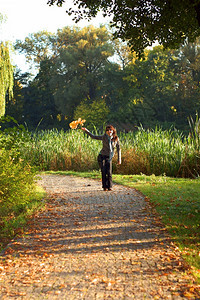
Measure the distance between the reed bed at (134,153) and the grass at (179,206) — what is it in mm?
1639

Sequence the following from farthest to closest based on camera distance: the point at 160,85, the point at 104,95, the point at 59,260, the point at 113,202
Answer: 1. the point at 104,95
2. the point at 160,85
3. the point at 113,202
4. the point at 59,260

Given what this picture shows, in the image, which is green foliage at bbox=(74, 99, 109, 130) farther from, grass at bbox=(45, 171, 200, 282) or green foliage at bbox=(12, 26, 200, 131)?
grass at bbox=(45, 171, 200, 282)

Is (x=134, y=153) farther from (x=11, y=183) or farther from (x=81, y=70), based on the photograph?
(x=81, y=70)

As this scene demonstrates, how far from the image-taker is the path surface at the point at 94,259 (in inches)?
140

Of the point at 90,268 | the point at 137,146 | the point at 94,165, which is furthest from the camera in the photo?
the point at 94,165

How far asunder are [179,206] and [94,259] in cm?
363

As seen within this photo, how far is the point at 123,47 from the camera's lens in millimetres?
51375

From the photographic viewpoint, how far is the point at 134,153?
14227mm

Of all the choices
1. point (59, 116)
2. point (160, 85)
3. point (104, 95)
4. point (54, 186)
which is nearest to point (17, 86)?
point (59, 116)

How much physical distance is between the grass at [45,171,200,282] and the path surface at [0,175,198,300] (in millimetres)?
182

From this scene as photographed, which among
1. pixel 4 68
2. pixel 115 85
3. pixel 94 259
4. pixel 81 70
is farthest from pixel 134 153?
pixel 81 70

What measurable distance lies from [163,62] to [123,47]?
7.31 metres

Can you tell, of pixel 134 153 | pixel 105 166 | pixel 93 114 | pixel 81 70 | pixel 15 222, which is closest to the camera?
pixel 15 222

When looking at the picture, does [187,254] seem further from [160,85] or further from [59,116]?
[59,116]
